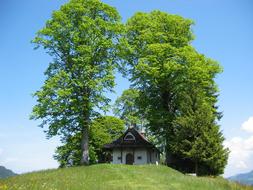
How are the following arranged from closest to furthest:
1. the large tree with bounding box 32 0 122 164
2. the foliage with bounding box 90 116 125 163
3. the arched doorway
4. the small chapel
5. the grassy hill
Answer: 1. the grassy hill
2. the large tree with bounding box 32 0 122 164
3. the small chapel
4. the arched doorway
5. the foliage with bounding box 90 116 125 163

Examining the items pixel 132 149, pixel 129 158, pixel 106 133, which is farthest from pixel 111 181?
pixel 106 133

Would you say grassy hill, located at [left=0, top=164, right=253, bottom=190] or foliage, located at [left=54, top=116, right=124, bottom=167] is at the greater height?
foliage, located at [left=54, top=116, right=124, bottom=167]

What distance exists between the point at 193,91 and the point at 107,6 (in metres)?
14.8

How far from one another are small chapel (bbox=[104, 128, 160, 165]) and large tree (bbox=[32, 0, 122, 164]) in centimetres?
1090

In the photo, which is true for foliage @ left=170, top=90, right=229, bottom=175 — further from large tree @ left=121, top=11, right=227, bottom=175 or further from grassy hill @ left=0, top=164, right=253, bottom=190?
grassy hill @ left=0, top=164, right=253, bottom=190

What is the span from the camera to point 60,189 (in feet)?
76.8

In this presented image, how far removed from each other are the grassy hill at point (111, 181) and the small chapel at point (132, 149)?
16887 mm

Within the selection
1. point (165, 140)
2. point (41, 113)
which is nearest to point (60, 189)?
point (41, 113)

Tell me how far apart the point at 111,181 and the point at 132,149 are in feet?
85.0

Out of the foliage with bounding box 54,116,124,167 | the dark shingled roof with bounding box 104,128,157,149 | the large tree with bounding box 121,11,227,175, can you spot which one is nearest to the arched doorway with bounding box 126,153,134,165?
the dark shingled roof with bounding box 104,128,157,149

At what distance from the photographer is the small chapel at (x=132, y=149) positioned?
175 ft

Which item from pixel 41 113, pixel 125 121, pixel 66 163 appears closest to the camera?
pixel 41 113

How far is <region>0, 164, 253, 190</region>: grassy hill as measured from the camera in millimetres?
25128

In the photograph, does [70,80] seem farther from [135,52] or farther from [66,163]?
[66,163]
